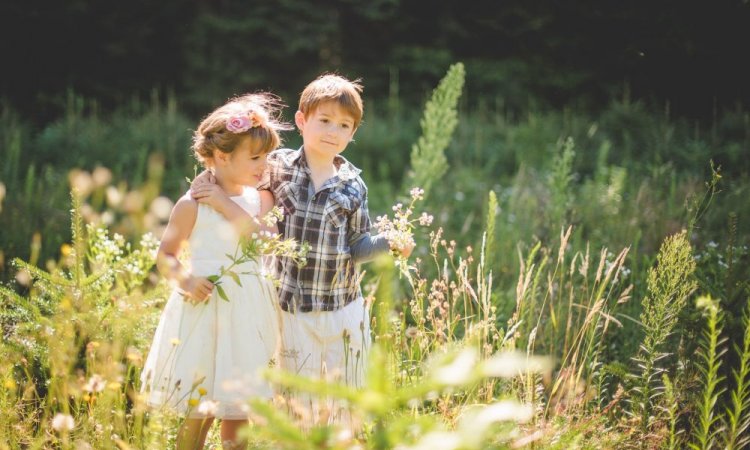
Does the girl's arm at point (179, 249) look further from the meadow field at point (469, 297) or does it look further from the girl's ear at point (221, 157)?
Answer: the meadow field at point (469, 297)

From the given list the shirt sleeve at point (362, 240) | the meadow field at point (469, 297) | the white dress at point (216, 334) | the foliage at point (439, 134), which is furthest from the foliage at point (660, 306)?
the foliage at point (439, 134)

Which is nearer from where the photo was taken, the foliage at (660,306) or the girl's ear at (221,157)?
the foliage at (660,306)

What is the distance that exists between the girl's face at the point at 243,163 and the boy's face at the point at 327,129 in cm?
19

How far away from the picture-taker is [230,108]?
2627 millimetres

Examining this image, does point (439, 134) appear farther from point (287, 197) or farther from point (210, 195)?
point (210, 195)

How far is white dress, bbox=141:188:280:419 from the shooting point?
2.41 metres

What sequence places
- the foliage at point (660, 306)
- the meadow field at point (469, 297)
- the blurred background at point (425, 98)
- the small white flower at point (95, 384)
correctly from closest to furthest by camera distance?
1. the small white flower at point (95, 384)
2. the meadow field at point (469, 297)
3. the foliage at point (660, 306)
4. the blurred background at point (425, 98)

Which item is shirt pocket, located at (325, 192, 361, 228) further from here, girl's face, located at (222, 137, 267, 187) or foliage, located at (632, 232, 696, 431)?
foliage, located at (632, 232, 696, 431)

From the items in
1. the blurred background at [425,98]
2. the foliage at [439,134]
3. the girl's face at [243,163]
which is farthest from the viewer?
the blurred background at [425,98]

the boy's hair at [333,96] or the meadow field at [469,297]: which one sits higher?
the boy's hair at [333,96]

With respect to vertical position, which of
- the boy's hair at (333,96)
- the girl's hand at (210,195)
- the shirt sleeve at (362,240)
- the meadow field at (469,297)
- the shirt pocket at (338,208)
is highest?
the boy's hair at (333,96)

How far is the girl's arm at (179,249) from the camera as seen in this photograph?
237 centimetres

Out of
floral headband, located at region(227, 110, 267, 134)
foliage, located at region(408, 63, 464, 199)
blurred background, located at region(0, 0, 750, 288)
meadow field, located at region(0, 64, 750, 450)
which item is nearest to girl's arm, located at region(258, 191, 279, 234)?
floral headband, located at region(227, 110, 267, 134)

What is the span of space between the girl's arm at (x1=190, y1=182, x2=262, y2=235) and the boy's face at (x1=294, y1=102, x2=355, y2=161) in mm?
380
